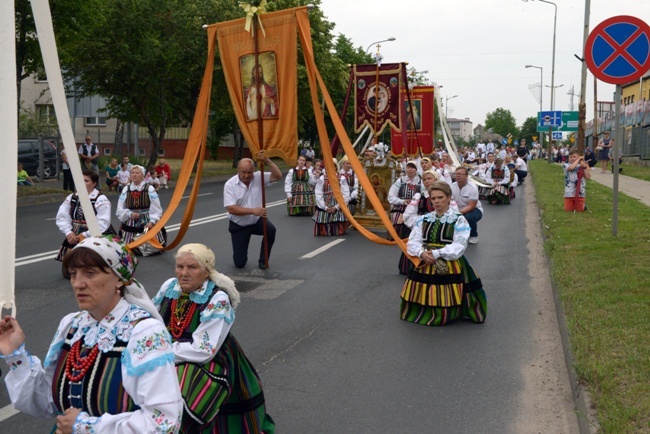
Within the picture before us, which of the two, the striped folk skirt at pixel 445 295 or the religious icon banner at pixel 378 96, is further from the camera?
the religious icon banner at pixel 378 96

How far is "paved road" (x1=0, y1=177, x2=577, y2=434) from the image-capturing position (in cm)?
527

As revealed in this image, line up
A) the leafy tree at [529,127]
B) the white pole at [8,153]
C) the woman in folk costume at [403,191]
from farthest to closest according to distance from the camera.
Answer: the leafy tree at [529,127] → the woman in folk costume at [403,191] → the white pole at [8,153]

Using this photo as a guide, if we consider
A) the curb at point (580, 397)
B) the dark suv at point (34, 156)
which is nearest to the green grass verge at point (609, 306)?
the curb at point (580, 397)

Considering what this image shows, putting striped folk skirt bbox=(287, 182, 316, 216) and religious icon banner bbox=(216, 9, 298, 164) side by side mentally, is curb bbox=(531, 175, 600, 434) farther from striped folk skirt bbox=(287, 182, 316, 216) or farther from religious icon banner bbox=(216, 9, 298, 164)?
striped folk skirt bbox=(287, 182, 316, 216)

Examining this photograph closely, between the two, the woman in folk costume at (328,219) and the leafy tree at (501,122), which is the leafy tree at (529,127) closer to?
the leafy tree at (501,122)

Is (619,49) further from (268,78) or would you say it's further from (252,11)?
(252,11)

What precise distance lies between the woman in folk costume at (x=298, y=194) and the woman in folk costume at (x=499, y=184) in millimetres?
6419

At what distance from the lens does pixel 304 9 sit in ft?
30.7

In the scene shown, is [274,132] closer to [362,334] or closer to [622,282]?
[362,334]

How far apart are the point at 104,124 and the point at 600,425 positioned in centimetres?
5699

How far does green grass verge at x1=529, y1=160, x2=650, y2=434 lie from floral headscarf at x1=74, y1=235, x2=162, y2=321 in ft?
9.47

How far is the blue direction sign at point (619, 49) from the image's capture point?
9.98 m

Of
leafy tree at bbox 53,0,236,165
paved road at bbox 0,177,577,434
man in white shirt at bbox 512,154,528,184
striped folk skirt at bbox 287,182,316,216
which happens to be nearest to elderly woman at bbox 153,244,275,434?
paved road at bbox 0,177,577,434

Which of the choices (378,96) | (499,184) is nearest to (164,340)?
(378,96)
